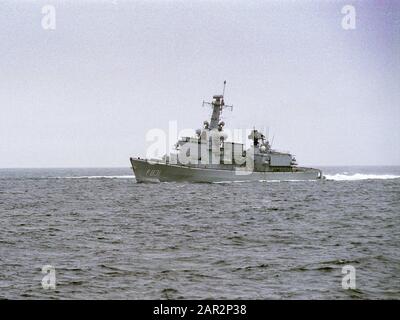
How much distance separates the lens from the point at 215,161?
60.6 metres

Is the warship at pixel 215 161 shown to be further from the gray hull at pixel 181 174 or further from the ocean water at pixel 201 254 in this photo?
the ocean water at pixel 201 254

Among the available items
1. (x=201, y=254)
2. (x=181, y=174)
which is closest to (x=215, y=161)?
(x=181, y=174)

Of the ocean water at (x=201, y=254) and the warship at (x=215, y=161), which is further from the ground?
the warship at (x=215, y=161)

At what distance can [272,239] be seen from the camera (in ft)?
61.7

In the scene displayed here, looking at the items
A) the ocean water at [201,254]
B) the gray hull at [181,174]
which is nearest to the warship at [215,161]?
the gray hull at [181,174]

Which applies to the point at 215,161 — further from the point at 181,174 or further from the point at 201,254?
the point at 201,254

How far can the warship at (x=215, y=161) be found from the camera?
5909 centimetres

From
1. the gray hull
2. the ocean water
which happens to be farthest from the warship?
the ocean water

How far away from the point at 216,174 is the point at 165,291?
4760 centimetres

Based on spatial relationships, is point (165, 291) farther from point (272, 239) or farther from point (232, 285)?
point (272, 239)

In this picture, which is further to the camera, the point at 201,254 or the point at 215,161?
the point at 215,161
